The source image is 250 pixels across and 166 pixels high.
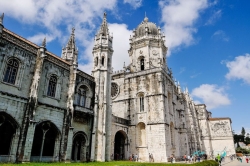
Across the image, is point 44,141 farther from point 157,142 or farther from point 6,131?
point 157,142

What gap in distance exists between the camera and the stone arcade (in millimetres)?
15273

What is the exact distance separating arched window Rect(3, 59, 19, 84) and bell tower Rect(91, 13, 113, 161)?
30.6 ft

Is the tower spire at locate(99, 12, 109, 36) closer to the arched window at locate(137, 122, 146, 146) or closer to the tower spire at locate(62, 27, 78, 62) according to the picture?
the tower spire at locate(62, 27, 78, 62)

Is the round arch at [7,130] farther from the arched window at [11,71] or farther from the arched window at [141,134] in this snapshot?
the arched window at [141,134]

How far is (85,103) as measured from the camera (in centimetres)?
2223

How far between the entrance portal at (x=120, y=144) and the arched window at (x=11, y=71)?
17.6 meters

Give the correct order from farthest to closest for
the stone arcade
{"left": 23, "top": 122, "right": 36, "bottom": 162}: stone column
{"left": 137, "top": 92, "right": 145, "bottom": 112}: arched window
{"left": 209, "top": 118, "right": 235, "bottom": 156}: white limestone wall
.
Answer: {"left": 209, "top": 118, "right": 235, "bottom": 156}: white limestone wall < {"left": 137, "top": 92, "right": 145, "bottom": 112}: arched window < the stone arcade < {"left": 23, "top": 122, "right": 36, "bottom": 162}: stone column

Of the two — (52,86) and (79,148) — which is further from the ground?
(52,86)

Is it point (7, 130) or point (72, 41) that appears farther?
point (72, 41)

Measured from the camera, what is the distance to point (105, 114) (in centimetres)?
2272

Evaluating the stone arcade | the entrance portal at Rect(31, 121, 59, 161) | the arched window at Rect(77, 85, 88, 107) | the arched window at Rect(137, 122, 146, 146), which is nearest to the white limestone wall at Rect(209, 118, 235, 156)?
the stone arcade

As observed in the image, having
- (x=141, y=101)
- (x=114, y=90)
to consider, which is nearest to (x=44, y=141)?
(x=141, y=101)

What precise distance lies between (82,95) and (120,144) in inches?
467

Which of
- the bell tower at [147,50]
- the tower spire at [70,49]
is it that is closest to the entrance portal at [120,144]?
the bell tower at [147,50]
